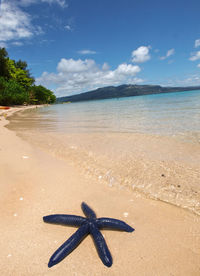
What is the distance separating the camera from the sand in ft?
5.14

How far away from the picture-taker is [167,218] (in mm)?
2197

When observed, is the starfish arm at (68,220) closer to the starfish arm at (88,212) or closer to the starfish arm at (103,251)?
the starfish arm at (88,212)

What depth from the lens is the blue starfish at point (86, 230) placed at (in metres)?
1.56

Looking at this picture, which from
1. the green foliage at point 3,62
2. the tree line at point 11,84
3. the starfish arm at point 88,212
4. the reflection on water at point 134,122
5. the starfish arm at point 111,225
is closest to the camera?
the starfish arm at point 111,225

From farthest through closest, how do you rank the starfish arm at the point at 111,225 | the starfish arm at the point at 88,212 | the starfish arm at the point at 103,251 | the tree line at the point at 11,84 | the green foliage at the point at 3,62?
the green foliage at the point at 3,62
the tree line at the point at 11,84
the starfish arm at the point at 88,212
the starfish arm at the point at 111,225
the starfish arm at the point at 103,251

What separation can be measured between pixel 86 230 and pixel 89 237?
5.9 inches

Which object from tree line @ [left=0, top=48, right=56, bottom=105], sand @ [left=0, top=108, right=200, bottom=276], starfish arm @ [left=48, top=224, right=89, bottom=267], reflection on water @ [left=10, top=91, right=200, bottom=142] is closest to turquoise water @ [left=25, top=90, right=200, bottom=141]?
reflection on water @ [left=10, top=91, right=200, bottom=142]

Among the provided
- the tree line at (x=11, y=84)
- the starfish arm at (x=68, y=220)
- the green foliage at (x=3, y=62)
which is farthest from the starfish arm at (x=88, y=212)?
the green foliage at (x=3, y=62)

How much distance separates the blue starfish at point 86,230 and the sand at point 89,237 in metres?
0.08

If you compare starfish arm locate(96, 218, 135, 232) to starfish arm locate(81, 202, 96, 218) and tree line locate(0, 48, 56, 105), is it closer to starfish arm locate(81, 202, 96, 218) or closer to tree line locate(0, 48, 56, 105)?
starfish arm locate(81, 202, 96, 218)

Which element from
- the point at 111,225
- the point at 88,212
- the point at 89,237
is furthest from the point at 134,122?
the point at 89,237

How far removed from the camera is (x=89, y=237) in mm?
1864

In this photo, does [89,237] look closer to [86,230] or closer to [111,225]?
[86,230]

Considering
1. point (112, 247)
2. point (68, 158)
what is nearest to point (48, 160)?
point (68, 158)
